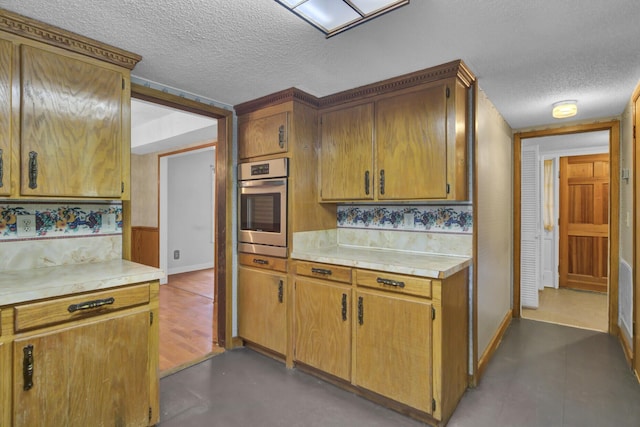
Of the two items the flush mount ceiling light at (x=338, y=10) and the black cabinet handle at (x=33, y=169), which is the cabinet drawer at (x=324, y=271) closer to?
the flush mount ceiling light at (x=338, y=10)

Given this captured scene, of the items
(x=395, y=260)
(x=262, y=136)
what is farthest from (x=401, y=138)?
(x=262, y=136)

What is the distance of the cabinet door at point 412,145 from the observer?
2172mm

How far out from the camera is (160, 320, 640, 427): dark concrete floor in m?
2.01

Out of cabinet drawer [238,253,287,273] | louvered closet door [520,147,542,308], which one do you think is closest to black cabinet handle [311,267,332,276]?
cabinet drawer [238,253,287,273]

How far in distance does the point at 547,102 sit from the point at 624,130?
3.08 ft

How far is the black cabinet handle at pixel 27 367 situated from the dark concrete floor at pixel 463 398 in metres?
0.77

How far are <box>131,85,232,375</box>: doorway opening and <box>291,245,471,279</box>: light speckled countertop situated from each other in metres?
0.90

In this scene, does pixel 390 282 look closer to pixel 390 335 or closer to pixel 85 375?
pixel 390 335

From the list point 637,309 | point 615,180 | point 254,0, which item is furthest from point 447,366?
point 615,180

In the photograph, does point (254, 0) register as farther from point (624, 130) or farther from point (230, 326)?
point (624, 130)

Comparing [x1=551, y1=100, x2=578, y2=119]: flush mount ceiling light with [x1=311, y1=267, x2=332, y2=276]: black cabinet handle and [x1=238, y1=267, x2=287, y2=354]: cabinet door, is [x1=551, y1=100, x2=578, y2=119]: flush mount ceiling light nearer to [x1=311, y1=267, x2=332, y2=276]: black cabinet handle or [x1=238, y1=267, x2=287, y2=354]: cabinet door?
[x1=311, y1=267, x2=332, y2=276]: black cabinet handle

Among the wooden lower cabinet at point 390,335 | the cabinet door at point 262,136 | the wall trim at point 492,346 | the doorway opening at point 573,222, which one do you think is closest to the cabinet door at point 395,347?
the wooden lower cabinet at point 390,335

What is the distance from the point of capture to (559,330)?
135 inches

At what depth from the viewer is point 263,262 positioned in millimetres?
2789
